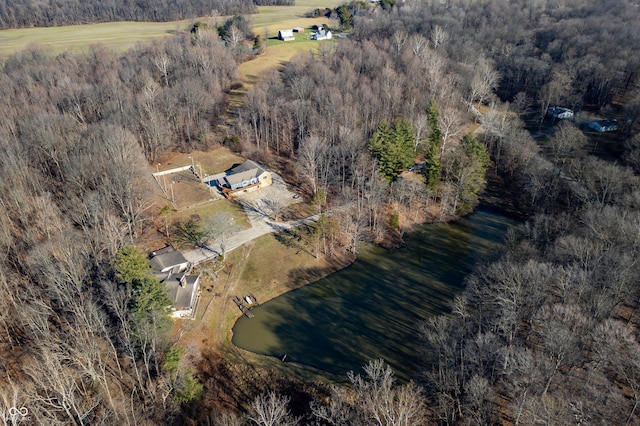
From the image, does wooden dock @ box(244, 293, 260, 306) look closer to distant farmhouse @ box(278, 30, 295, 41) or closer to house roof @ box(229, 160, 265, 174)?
house roof @ box(229, 160, 265, 174)

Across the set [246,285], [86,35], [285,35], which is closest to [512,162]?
[246,285]

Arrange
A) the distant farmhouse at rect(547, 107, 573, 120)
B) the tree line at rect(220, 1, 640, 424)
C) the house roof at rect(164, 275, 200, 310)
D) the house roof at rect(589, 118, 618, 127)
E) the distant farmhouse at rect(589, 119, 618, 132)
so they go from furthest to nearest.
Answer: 1. the distant farmhouse at rect(547, 107, 573, 120)
2. the house roof at rect(589, 118, 618, 127)
3. the distant farmhouse at rect(589, 119, 618, 132)
4. the house roof at rect(164, 275, 200, 310)
5. the tree line at rect(220, 1, 640, 424)

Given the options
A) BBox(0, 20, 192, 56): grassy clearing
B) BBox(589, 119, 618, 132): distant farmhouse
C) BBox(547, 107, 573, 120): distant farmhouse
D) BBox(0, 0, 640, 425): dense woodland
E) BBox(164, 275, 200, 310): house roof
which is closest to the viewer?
BBox(0, 0, 640, 425): dense woodland

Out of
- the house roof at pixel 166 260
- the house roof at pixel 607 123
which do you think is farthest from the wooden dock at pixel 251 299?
the house roof at pixel 607 123

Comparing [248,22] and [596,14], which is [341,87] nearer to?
[248,22]

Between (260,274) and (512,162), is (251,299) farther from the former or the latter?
(512,162)

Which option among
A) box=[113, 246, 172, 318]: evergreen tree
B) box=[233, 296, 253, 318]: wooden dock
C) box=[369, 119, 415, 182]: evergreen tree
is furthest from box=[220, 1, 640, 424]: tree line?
box=[113, 246, 172, 318]: evergreen tree

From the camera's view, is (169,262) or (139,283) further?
(169,262)
